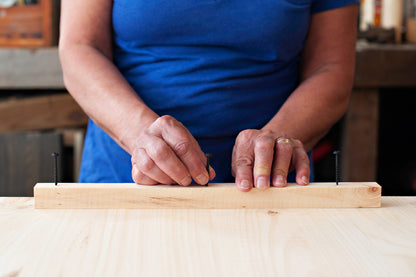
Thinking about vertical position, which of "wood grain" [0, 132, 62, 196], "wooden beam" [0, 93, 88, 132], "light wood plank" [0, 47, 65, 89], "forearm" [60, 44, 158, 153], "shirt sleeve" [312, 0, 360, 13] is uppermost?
"shirt sleeve" [312, 0, 360, 13]

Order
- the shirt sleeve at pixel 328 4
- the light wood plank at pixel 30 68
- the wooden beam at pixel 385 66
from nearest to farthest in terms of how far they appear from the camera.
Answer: the shirt sleeve at pixel 328 4 → the wooden beam at pixel 385 66 → the light wood plank at pixel 30 68

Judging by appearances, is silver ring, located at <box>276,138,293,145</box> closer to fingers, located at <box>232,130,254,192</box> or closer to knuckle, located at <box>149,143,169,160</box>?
fingers, located at <box>232,130,254,192</box>

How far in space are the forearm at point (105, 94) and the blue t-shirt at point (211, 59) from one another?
0.09m

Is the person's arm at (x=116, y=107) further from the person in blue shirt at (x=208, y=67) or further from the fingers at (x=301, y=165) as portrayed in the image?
the fingers at (x=301, y=165)

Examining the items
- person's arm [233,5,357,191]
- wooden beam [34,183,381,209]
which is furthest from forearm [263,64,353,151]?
wooden beam [34,183,381,209]

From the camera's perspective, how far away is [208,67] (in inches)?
40.4

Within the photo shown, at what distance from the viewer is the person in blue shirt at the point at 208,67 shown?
0.98 meters

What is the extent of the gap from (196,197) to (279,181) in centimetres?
15

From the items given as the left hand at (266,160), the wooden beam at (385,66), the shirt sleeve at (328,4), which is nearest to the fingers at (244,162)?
the left hand at (266,160)

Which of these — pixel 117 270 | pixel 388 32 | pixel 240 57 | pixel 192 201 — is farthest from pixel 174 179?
pixel 388 32

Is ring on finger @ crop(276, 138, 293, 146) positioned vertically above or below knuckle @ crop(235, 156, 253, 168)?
above

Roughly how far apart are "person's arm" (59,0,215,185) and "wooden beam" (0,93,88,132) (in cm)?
106

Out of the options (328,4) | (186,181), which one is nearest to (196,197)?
(186,181)

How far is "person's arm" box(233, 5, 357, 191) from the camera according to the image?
81 centimetres
